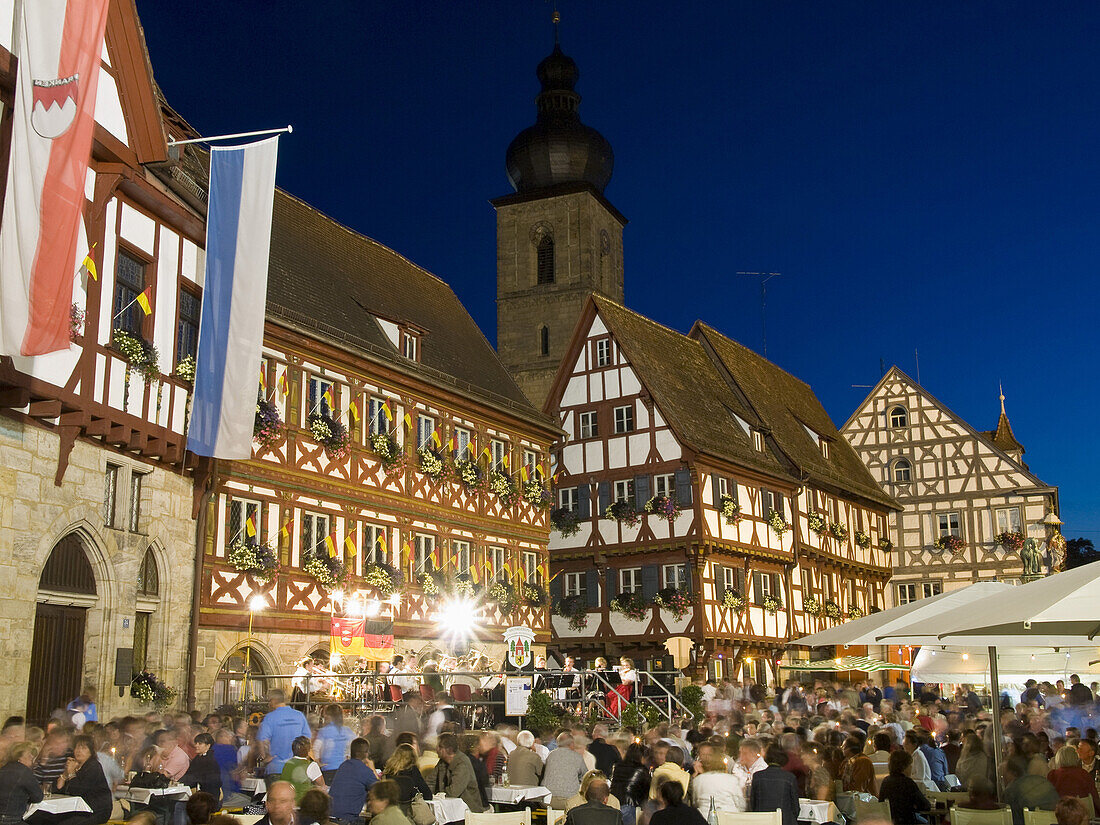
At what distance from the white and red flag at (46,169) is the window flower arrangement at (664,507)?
77.5 feet

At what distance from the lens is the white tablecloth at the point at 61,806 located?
407 inches

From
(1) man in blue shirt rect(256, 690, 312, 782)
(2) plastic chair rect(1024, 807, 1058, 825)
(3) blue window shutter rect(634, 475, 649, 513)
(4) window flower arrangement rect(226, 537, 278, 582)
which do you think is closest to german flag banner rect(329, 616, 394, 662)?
(4) window flower arrangement rect(226, 537, 278, 582)

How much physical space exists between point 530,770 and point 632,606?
22.7 m

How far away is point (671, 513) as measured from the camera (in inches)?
1430

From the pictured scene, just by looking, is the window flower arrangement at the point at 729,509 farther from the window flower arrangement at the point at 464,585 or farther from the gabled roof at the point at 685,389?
the window flower arrangement at the point at 464,585

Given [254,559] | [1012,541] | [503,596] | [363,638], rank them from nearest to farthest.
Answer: [254,559], [363,638], [503,596], [1012,541]

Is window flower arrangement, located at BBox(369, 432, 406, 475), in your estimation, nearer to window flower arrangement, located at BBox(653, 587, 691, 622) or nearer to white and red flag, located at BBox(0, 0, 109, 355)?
window flower arrangement, located at BBox(653, 587, 691, 622)

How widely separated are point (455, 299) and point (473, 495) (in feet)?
27.4

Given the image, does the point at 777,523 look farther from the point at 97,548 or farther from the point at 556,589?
the point at 97,548

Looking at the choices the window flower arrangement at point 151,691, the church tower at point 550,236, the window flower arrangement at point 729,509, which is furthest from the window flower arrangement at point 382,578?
the church tower at point 550,236

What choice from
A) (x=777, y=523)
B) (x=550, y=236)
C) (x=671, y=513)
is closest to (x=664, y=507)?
(x=671, y=513)

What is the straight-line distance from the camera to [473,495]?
31.6 meters

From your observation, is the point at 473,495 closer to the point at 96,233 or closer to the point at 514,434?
the point at 514,434

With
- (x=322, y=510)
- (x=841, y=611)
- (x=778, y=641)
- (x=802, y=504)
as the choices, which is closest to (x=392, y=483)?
(x=322, y=510)
